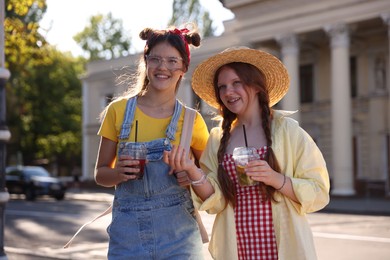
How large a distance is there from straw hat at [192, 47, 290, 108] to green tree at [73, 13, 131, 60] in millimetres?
59023

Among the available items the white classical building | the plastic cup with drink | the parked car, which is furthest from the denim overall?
the parked car

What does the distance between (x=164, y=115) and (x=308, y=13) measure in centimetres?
2393

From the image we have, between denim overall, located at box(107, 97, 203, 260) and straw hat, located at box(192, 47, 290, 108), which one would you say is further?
straw hat, located at box(192, 47, 290, 108)

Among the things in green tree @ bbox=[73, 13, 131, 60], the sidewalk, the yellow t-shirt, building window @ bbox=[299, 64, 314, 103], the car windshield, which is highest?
green tree @ bbox=[73, 13, 131, 60]

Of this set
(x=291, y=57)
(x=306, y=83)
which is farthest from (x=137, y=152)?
(x=306, y=83)

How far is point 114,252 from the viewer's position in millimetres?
3152

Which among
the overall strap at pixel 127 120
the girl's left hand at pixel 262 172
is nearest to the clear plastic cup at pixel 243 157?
the girl's left hand at pixel 262 172

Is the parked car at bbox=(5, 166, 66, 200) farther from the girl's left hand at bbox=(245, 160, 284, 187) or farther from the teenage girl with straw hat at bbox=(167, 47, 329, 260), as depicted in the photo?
the girl's left hand at bbox=(245, 160, 284, 187)

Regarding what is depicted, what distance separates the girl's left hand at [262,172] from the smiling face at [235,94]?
0.44m

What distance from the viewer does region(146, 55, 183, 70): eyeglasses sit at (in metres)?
3.26

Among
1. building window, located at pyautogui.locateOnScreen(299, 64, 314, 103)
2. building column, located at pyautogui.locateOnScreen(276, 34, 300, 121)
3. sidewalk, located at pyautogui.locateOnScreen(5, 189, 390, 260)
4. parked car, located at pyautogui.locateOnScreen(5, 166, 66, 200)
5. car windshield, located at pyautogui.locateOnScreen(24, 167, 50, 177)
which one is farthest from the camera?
building window, located at pyautogui.locateOnScreen(299, 64, 314, 103)

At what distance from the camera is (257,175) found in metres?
2.98

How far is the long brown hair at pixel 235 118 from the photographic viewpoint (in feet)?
10.4

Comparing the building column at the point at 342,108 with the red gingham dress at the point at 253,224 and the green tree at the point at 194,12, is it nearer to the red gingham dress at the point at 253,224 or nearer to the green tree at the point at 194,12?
the red gingham dress at the point at 253,224
